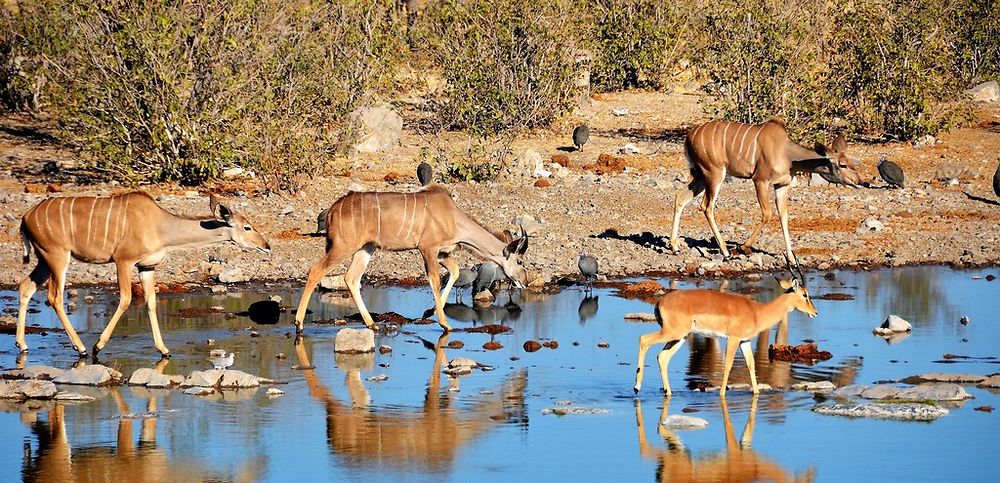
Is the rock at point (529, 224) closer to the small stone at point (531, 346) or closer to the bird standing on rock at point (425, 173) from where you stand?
the bird standing on rock at point (425, 173)

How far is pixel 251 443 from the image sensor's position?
11.1 meters

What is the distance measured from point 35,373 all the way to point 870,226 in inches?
539

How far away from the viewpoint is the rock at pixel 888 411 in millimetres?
11938

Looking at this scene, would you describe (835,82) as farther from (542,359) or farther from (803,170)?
(542,359)

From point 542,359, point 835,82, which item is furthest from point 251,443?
point 835,82

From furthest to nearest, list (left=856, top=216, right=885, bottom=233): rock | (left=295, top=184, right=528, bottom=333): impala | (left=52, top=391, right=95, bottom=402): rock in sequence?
(left=856, top=216, right=885, bottom=233): rock, (left=295, top=184, right=528, bottom=333): impala, (left=52, top=391, right=95, bottom=402): rock

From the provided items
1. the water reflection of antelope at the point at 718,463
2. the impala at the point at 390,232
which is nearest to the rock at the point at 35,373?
the impala at the point at 390,232

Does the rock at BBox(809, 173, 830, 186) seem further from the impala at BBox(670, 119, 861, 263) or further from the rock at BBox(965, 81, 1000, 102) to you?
the rock at BBox(965, 81, 1000, 102)

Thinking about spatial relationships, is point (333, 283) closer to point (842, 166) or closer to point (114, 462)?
point (842, 166)

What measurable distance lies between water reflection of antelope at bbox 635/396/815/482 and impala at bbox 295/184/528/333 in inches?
216

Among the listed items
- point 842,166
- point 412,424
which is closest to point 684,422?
point 412,424

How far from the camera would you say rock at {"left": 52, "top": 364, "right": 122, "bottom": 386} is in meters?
13.2

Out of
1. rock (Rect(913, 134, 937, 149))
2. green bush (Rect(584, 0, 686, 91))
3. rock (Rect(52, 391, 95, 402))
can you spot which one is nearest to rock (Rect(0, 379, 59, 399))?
rock (Rect(52, 391, 95, 402))

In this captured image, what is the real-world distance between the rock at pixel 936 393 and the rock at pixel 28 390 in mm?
7379
